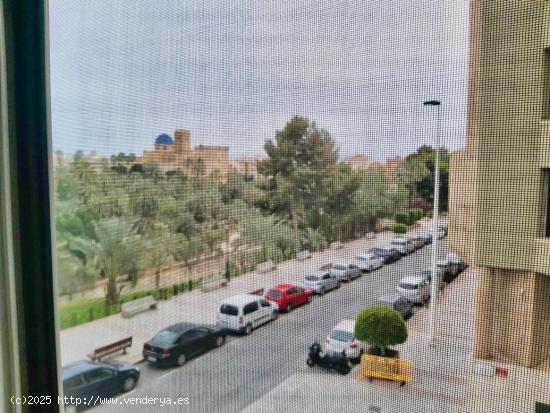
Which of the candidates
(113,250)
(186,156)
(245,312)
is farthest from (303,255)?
(113,250)

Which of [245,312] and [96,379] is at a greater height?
[245,312]

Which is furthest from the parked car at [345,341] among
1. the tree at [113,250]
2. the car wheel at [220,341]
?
the tree at [113,250]

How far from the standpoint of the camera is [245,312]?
2.47 ft

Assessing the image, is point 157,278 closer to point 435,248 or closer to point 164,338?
point 164,338

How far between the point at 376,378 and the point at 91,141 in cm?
70

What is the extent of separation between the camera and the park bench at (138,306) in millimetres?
823

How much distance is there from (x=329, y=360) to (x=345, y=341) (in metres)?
0.04

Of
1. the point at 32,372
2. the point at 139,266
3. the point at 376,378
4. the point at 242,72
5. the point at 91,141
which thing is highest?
the point at 242,72

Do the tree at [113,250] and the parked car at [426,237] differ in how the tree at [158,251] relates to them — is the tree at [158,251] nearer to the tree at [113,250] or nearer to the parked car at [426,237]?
the tree at [113,250]

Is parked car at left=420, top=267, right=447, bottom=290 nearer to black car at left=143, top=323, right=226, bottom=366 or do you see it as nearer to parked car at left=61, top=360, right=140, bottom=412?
black car at left=143, top=323, right=226, bottom=366

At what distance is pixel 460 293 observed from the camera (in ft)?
1.89

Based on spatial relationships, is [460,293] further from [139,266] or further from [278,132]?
[139,266]

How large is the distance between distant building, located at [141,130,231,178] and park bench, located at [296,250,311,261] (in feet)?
0.63

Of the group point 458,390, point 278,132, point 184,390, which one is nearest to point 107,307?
point 184,390
